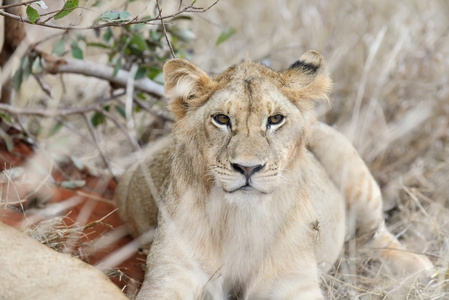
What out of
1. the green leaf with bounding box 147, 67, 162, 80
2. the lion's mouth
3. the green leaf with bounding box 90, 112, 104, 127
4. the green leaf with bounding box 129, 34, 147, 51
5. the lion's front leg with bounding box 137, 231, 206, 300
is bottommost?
the lion's front leg with bounding box 137, 231, 206, 300

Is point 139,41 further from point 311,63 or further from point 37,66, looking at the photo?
point 311,63

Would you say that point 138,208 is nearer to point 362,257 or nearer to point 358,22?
point 362,257

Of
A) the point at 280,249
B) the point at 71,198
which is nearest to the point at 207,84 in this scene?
the point at 280,249

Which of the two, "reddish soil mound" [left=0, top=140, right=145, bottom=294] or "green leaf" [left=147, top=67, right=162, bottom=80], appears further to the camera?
"green leaf" [left=147, top=67, right=162, bottom=80]

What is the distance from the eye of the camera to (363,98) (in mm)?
5926

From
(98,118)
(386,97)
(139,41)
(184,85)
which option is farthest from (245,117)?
(386,97)

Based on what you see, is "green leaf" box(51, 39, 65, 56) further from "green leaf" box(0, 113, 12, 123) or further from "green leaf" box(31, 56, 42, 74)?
"green leaf" box(0, 113, 12, 123)

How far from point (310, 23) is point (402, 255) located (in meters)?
3.50

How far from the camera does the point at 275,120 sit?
274cm

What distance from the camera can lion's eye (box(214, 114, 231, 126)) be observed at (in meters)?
2.72

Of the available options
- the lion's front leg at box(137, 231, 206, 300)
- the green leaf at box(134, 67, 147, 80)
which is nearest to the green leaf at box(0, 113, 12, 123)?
the green leaf at box(134, 67, 147, 80)

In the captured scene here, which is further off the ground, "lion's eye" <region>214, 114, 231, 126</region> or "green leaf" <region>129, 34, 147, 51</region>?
"green leaf" <region>129, 34, 147, 51</region>

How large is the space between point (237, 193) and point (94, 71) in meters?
2.25

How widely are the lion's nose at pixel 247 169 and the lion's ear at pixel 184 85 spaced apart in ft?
1.78
